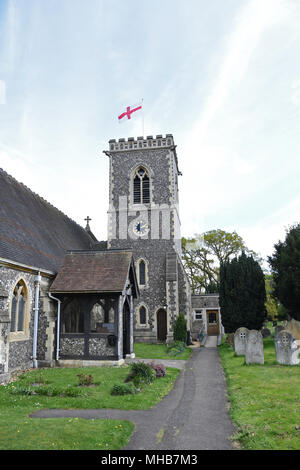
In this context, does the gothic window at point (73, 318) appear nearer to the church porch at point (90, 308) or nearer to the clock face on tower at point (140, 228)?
the church porch at point (90, 308)

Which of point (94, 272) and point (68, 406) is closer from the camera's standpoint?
point (68, 406)

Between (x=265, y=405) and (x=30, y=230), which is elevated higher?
(x=30, y=230)

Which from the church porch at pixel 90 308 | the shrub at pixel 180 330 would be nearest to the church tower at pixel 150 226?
the shrub at pixel 180 330

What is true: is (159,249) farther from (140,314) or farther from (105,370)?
(105,370)

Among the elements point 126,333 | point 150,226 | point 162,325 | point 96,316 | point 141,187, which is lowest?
point 162,325

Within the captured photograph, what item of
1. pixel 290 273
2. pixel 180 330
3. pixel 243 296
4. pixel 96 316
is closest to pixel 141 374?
pixel 96 316

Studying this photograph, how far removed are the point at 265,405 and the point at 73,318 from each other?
420 inches

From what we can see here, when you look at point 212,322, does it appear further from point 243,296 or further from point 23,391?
point 23,391

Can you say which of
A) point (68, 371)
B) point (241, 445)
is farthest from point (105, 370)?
point (241, 445)

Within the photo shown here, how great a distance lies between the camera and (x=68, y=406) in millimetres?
7746

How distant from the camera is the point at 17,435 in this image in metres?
5.52

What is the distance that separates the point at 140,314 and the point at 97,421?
1845cm

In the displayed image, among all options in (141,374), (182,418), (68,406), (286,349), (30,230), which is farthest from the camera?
(30,230)

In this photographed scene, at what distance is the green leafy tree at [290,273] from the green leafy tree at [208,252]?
18.1m
